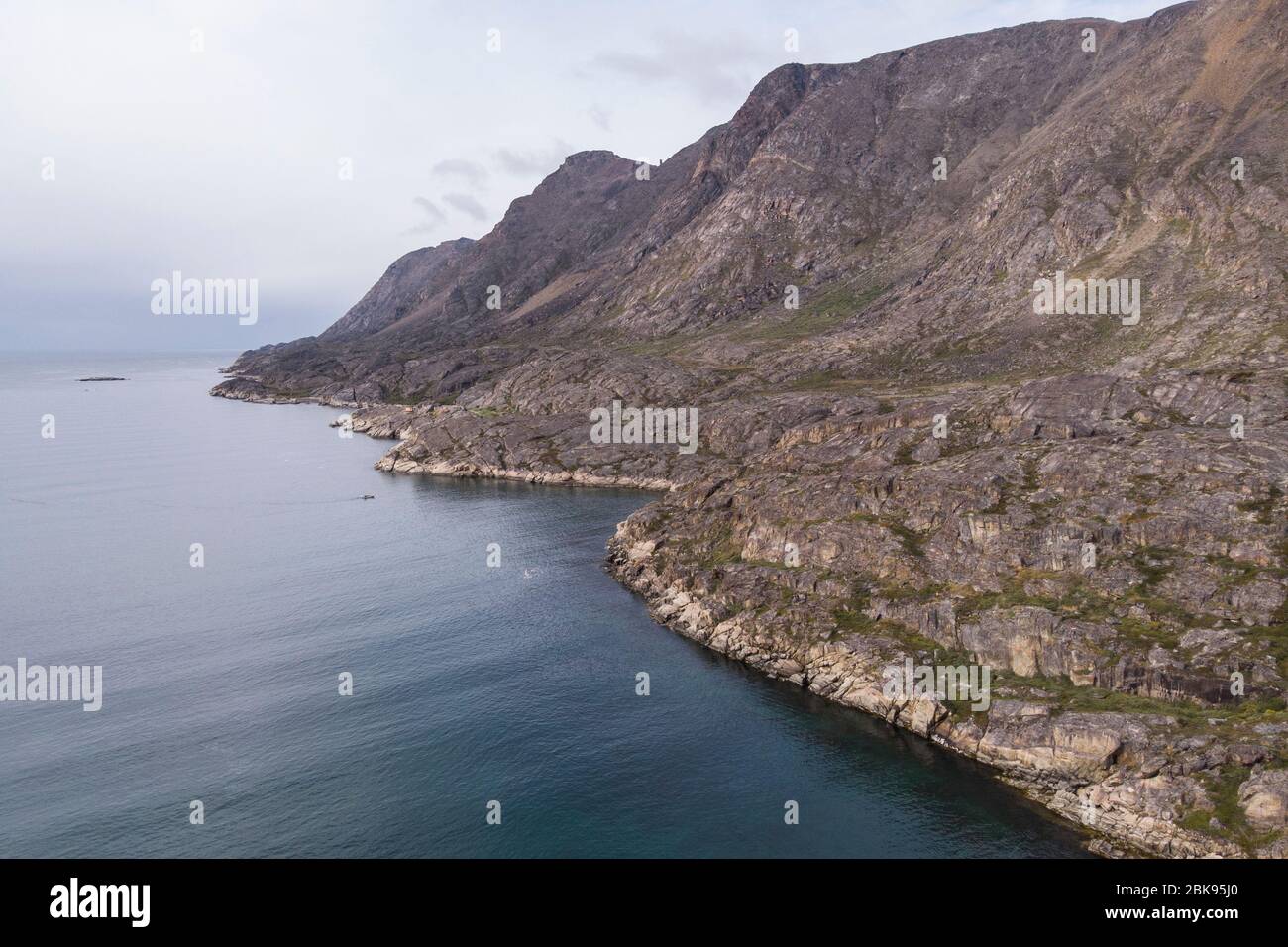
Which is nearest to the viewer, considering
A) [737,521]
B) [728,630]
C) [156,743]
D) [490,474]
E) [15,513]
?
[156,743]

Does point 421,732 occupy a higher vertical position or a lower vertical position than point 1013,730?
lower

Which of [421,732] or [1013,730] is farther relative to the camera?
[421,732]

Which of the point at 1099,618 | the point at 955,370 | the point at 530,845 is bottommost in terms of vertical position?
the point at 530,845

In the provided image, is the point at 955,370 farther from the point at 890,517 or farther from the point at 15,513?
the point at 15,513

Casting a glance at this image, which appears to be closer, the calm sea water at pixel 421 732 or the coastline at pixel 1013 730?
the coastline at pixel 1013 730

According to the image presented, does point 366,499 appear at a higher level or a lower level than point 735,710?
higher

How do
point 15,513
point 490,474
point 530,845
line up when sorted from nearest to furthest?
point 530,845 → point 15,513 → point 490,474

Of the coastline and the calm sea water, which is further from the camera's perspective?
the calm sea water

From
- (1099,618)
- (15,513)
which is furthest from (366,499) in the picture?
(1099,618)
